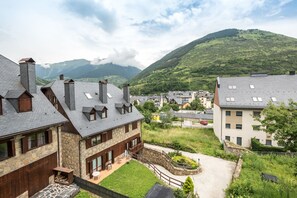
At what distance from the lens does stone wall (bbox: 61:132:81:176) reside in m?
16.3

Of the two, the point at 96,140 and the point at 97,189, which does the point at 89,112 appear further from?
the point at 97,189

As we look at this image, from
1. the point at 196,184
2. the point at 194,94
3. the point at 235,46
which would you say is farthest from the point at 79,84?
the point at 235,46

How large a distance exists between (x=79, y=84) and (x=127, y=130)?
7926 millimetres

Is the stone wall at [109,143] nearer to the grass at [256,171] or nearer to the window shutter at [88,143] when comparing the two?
the window shutter at [88,143]

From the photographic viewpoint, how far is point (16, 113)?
1168cm

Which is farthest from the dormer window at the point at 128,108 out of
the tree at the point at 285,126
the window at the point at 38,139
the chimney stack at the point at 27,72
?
the tree at the point at 285,126

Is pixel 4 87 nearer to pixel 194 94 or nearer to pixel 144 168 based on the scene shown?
pixel 144 168

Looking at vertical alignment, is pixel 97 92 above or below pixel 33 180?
above

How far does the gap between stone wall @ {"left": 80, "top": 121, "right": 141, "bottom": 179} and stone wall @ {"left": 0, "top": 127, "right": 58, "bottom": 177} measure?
3044 millimetres

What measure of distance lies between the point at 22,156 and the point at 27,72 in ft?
19.7

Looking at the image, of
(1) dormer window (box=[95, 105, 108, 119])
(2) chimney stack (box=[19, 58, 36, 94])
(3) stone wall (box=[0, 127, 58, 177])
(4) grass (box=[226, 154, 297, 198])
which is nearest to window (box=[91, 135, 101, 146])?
(1) dormer window (box=[95, 105, 108, 119])

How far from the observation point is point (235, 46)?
7554 inches

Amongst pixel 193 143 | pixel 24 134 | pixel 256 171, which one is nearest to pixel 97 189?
pixel 24 134

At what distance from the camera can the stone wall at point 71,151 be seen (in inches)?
642
